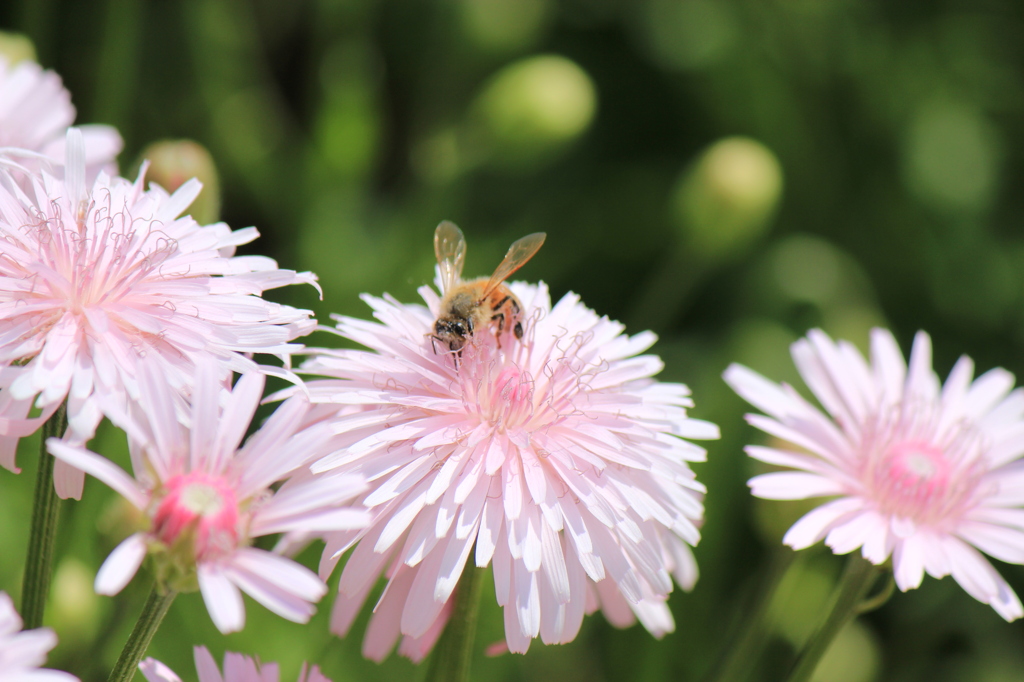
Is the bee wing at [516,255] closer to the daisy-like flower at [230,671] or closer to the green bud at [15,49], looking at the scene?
the daisy-like flower at [230,671]

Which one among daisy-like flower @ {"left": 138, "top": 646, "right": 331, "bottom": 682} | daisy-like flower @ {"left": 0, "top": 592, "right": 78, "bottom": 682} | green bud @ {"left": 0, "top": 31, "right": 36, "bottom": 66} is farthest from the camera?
green bud @ {"left": 0, "top": 31, "right": 36, "bottom": 66}

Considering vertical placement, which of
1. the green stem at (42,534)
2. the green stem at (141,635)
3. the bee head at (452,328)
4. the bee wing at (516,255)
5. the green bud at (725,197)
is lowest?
the green stem at (141,635)

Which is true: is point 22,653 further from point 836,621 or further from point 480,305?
point 836,621

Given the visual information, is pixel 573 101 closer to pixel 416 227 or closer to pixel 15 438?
pixel 416 227

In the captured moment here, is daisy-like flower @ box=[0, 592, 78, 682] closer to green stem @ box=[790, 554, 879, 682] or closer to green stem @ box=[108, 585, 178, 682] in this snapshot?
green stem @ box=[108, 585, 178, 682]

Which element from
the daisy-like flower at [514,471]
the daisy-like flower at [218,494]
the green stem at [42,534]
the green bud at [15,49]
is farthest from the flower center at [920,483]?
the green bud at [15,49]

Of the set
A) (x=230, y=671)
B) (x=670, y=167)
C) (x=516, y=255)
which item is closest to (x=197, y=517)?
(x=230, y=671)

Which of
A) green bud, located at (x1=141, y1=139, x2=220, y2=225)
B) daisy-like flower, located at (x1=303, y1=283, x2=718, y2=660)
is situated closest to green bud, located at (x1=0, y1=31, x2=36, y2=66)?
green bud, located at (x1=141, y1=139, x2=220, y2=225)
